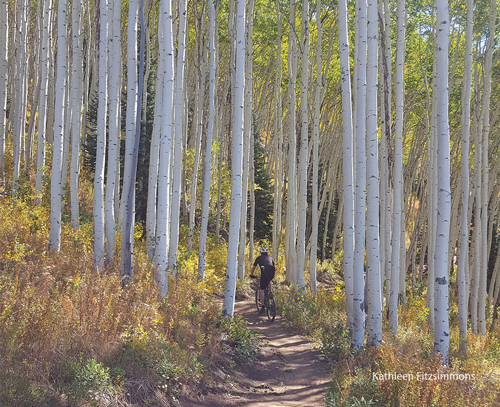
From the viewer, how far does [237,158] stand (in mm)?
7051

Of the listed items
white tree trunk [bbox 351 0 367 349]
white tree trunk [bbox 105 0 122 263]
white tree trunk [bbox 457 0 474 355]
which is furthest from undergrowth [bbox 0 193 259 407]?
white tree trunk [bbox 457 0 474 355]

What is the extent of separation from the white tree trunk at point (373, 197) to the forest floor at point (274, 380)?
3.74 feet

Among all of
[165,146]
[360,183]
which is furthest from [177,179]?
[360,183]

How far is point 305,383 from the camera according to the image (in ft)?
19.6

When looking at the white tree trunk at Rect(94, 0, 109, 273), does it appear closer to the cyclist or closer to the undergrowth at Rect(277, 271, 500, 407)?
the cyclist

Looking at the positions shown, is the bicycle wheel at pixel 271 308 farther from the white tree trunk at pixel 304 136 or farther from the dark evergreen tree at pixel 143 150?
the dark evergreen tree at pixel 143 150

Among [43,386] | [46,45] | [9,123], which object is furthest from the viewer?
[9,123]

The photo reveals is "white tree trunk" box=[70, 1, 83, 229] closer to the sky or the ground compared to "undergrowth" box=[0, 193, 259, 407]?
closer to the sky

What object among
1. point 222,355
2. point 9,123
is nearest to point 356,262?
point 222,355

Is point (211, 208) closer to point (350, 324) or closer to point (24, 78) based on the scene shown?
point (24, 78)

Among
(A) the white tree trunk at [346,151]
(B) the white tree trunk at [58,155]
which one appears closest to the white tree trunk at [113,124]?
(B) the white tree trunk at [58,155]

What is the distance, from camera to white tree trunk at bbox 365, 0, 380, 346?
6391 mm

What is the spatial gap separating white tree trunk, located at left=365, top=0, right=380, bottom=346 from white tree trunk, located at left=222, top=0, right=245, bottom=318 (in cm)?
211

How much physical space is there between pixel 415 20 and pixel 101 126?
10.6 m
